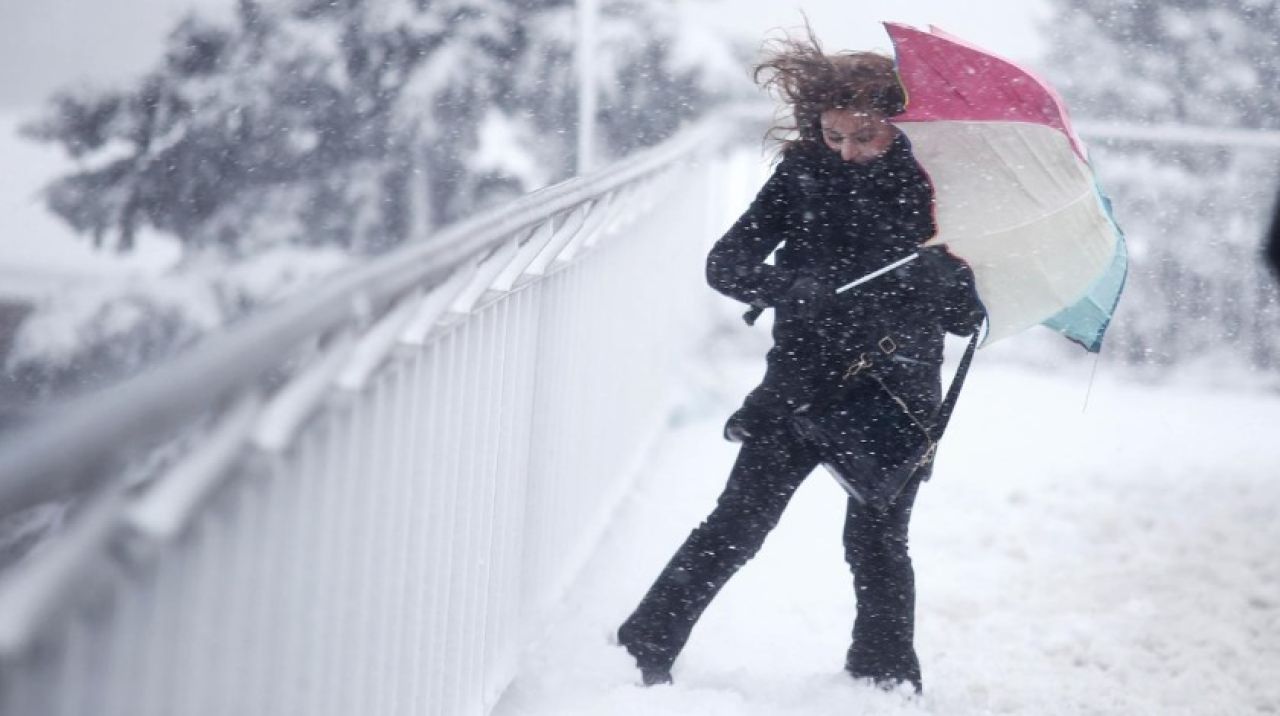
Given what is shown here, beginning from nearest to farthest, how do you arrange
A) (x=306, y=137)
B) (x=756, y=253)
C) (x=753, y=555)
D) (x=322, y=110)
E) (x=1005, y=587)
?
1. (x=756, y=253)
2. (x=753, y=555)
3. (x=1005, y=587)
4. (x=322, y=110)
5. (x=306, y=137)

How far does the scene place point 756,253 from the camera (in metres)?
2.80

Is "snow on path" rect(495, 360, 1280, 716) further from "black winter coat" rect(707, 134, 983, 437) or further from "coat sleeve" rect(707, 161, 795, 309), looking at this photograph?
"coat sleeve" rect(707, 161, 795, 309)

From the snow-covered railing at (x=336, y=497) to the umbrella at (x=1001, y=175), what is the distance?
2.63 feet

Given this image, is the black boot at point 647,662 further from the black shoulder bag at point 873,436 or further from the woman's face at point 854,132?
the woman's face at point 854,132

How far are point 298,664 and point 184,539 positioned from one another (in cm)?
43

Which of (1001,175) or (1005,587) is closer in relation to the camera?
(1001,175)

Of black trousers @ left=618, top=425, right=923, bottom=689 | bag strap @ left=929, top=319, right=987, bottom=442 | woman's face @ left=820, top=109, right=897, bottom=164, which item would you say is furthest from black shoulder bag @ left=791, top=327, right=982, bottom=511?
woman's face @ left=820, top=109, right=897, bottom=164

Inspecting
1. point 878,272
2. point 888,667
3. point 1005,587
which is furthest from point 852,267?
point 1005,587

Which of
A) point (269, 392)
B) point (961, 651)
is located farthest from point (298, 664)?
point (961, 651)

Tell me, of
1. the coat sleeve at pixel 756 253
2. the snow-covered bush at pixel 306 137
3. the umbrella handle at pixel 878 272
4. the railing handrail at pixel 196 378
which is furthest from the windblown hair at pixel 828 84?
the snow-covered bush at pixel 306 137

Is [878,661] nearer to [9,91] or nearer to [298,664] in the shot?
[298,664]

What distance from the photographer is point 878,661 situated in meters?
3.03

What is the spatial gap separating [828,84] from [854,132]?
12 cm

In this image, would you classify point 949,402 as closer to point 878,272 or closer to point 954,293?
point 954,293
